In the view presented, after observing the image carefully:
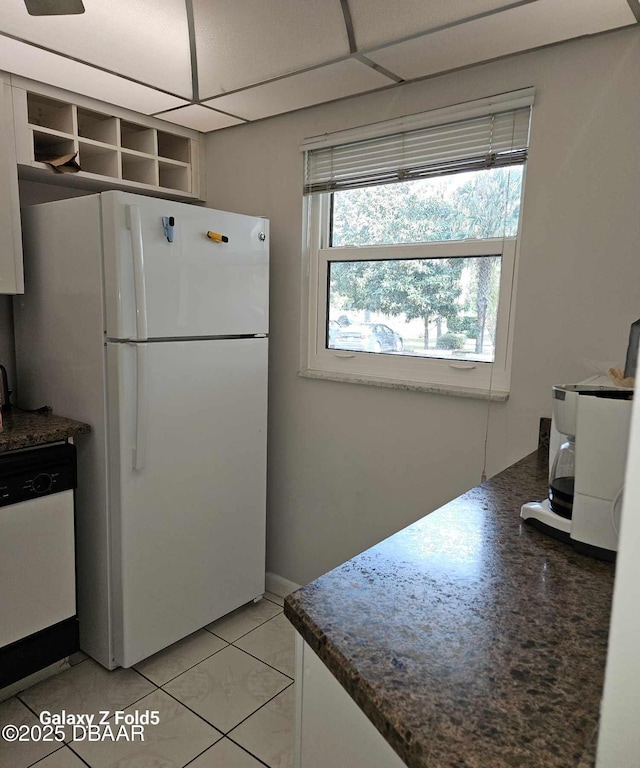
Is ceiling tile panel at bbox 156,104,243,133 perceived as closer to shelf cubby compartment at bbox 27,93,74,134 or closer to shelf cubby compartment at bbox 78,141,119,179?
shelf cubby compartment at bbox 78,141,119,179

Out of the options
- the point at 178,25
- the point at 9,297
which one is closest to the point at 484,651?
the point at 178,25

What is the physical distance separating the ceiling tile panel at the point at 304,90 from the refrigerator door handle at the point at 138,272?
2.30ft

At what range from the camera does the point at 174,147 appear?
2.73 m

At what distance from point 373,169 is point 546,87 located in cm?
69

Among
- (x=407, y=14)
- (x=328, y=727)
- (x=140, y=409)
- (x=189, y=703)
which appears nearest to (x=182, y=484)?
(x=140, y=409)

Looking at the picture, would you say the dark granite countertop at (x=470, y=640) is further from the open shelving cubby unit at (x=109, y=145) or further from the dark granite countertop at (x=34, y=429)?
the open shelving cubby unit at (x=109, y=145)

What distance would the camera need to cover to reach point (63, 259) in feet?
6.63

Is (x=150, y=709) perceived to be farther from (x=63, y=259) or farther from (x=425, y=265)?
(x=425, y=265)

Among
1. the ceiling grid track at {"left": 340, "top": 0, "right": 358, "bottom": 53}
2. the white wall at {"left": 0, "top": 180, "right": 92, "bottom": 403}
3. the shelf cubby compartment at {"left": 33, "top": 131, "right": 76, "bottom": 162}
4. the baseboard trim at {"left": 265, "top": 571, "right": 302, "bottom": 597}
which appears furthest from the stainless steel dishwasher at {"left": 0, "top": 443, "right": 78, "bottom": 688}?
the ceiling grid track at {"left": 340, "top": 0, "right": 358, "bottom": 53}

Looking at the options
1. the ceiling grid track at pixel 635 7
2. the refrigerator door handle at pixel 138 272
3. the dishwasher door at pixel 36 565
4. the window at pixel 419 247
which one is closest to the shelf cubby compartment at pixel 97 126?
the refrigerator door handle at pixel 138 272

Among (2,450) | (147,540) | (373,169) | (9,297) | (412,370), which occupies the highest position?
(373,169)

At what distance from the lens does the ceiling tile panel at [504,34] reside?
146cm

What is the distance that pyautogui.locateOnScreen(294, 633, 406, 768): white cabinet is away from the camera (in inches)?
30.4

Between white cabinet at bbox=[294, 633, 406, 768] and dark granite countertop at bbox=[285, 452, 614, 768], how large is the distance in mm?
75
